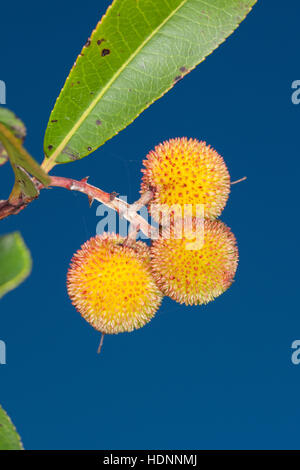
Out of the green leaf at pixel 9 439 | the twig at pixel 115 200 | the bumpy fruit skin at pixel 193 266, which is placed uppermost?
the twig at pixel 115 200

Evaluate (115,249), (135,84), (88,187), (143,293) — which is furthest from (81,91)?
(143,293)

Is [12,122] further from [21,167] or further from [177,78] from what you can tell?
[177,78]

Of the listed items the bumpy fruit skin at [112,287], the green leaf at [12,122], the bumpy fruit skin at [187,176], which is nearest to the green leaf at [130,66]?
the bumpy fruit skin at [187,176]

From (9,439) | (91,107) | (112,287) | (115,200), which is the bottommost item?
(9,439)

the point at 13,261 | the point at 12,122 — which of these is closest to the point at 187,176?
the point at 12,122

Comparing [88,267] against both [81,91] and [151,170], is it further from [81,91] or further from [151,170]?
[81,91]

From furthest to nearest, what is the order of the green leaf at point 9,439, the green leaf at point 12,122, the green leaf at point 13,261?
1. the green leaf at point 9,439
2. the green leaf at point 12,122
3. the green leaf at point 13,261

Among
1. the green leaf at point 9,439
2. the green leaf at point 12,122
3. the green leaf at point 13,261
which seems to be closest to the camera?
the green leaf at point 13,261

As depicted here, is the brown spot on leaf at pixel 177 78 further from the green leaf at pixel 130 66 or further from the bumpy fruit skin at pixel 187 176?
the bumpy fruit skin at pixel 187 176
